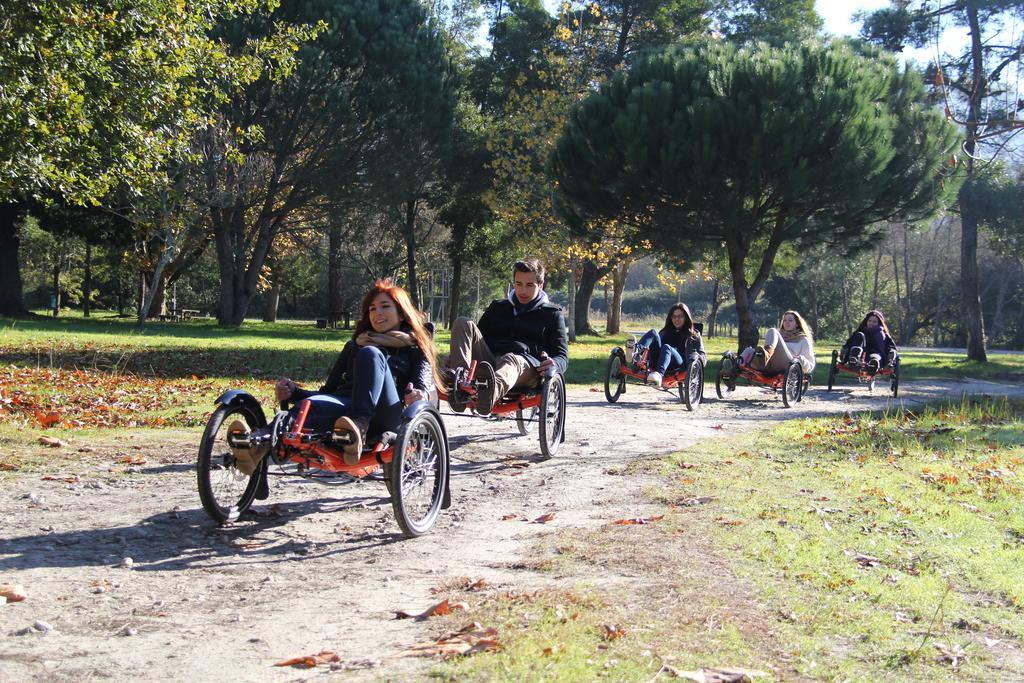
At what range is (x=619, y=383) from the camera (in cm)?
1507

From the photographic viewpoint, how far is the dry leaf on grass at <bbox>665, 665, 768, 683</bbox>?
3.67m

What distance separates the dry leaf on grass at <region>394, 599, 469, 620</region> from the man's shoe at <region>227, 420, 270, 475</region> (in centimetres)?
154

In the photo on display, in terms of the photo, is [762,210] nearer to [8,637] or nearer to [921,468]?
[921,468]

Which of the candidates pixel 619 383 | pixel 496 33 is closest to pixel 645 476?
pixel 619 383

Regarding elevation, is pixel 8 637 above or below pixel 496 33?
below

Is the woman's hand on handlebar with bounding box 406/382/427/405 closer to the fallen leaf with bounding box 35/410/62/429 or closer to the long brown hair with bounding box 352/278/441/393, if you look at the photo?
the long brown hair with bounding box 352/278/441/393

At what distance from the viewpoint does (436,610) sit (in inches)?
177

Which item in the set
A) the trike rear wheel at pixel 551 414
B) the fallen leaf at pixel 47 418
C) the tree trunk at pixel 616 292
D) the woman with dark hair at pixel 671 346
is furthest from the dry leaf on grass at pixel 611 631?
the tree trunk at pixel 616 292

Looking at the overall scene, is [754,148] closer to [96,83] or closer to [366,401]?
[96,83]

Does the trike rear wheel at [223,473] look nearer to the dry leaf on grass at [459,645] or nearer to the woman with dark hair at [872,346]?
the dry leaf on grass at [459,645]

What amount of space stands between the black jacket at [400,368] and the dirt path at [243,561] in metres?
0.90

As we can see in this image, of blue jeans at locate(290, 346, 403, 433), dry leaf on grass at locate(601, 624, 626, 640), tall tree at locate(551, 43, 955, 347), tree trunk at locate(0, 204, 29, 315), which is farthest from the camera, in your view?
tree trunk at locate(0, 204, 29, 315)

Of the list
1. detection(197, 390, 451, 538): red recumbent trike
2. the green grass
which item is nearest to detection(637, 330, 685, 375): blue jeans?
the green grass

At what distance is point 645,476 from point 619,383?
271 inches
